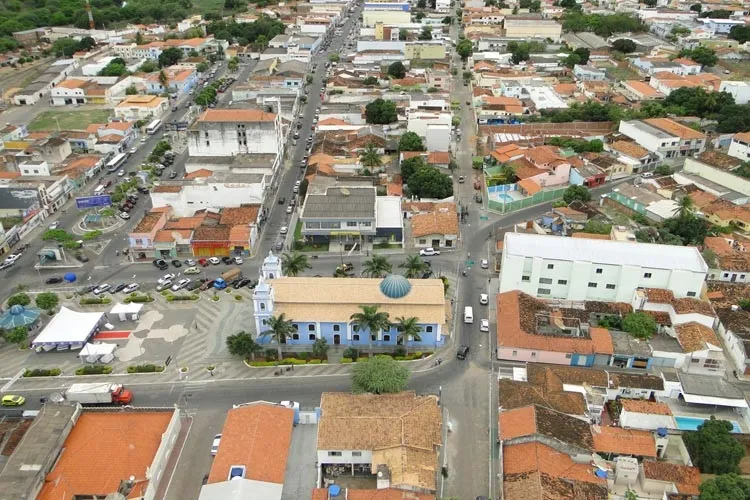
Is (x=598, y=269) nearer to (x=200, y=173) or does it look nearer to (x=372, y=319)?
(x=372, y=319)

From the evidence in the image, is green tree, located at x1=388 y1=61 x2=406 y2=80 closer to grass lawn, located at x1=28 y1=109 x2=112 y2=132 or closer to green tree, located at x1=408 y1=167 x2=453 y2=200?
green tree, located at x1=408 y1=167 x2=453 y2=200

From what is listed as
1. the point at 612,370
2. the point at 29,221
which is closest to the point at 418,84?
the point at 29,221

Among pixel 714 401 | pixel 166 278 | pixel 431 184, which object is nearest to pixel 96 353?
pixel 166 278

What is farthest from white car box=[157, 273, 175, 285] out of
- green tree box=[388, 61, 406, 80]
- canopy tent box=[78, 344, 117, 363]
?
green tree box=[388, 61, 406, 80]

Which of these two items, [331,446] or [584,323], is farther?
[584,323]

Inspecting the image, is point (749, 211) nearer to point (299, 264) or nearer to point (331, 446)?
point (299, 264)
